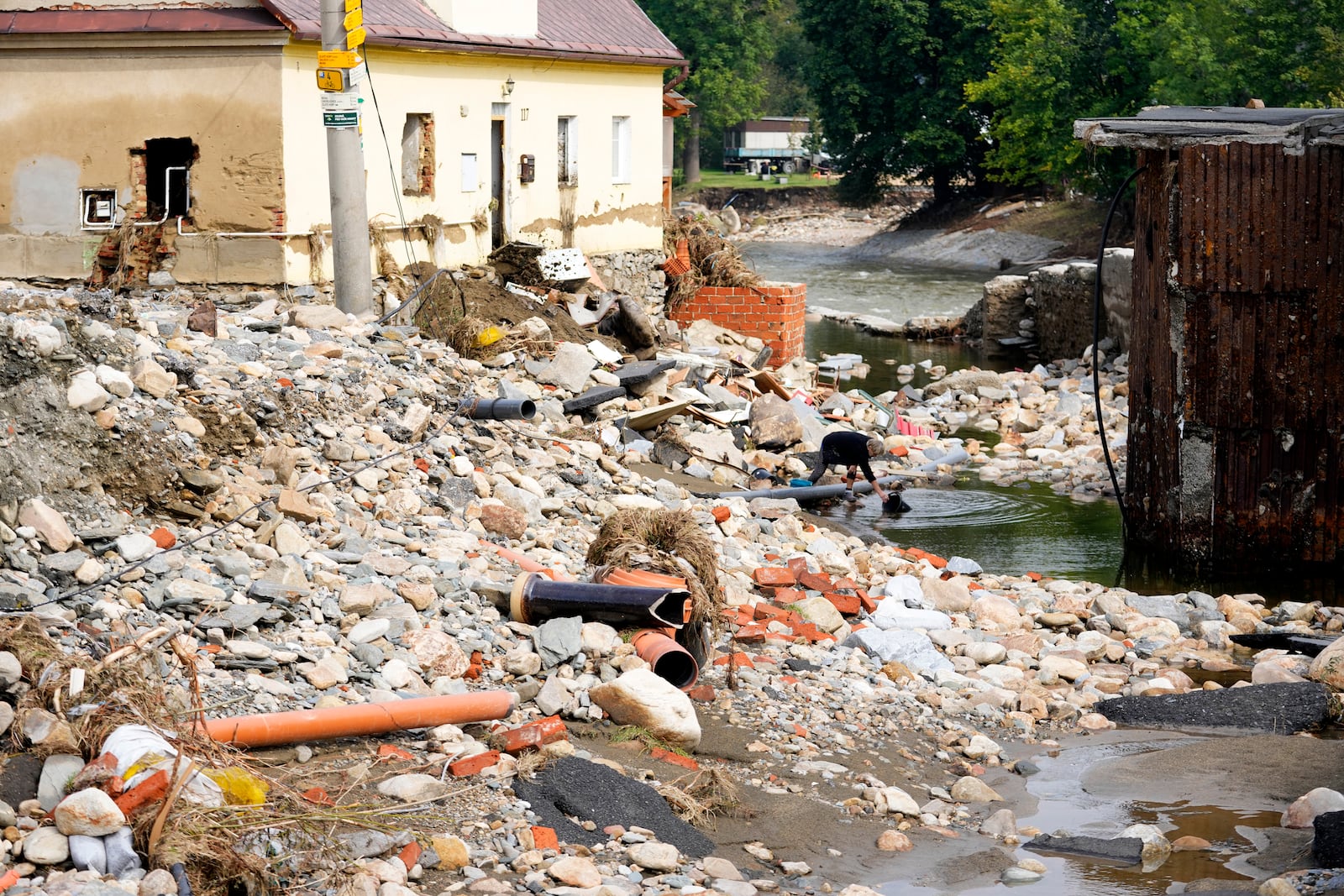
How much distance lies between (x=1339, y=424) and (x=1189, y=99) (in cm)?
2267

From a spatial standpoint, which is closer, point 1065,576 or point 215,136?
point 1065,576

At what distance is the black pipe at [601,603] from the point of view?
7.57 metres

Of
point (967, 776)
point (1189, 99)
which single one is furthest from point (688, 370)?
point (1189, 99)

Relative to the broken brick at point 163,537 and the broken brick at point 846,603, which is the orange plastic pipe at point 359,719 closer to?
the broken brick at point 163,537

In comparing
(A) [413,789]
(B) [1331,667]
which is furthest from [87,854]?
(B) [1331,667]

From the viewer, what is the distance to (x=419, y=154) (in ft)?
55.4

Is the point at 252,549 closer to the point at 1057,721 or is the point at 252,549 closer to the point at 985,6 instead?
the point at 1057,721

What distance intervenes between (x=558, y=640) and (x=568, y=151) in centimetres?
1348

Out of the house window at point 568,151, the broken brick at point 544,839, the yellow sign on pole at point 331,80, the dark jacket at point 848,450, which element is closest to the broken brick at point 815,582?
the dark jacket at point 848,450

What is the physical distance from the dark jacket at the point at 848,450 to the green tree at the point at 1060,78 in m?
24.0

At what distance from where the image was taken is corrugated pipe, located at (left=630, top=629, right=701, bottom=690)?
24.2ft

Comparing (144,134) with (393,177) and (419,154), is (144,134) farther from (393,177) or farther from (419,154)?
(419,154)

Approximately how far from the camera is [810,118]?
251 feet

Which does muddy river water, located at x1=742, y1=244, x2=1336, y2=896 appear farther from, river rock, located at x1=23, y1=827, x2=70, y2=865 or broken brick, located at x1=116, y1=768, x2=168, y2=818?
river rock, located at x1=23, y1=827, x2=70, y2=865
